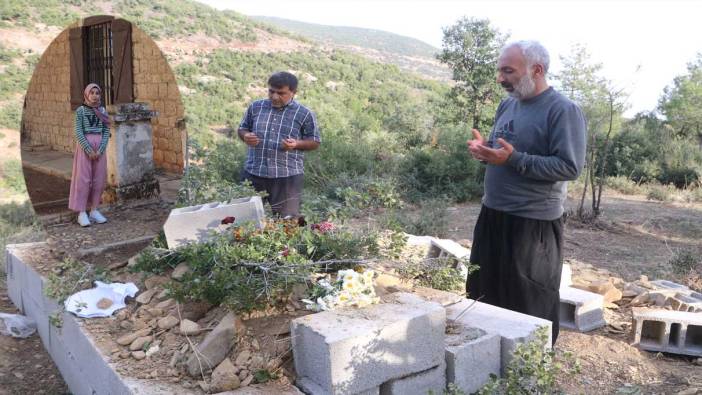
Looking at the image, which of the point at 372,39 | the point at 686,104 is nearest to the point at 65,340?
the point at 686,104

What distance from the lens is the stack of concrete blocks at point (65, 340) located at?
258 cm

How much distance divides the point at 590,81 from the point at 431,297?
10.0 m

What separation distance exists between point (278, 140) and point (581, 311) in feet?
8.07

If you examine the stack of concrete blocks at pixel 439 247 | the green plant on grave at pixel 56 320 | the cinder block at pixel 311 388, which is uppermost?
the cinder block at pixel 311 388

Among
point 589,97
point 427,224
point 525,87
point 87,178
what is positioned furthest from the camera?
point 589,97

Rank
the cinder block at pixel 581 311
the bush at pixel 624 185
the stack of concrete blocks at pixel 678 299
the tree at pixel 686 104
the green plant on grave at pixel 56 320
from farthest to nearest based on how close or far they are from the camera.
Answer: the tree at pixel 686 104 → the bush at pixel 624 185 → the stack of concrete blocks at pixel 678 299 → the cinder block at pixel 581 311 → the green plant on grave at pixel 56 320

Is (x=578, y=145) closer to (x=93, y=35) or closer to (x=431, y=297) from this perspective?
(x=431, y=297)

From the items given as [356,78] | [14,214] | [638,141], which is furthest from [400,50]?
[14,214]

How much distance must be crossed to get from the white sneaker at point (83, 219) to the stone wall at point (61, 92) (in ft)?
1.12

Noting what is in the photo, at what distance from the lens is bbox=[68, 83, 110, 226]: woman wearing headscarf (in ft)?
9.23

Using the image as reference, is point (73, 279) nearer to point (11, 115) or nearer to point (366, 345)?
point (11, 115)

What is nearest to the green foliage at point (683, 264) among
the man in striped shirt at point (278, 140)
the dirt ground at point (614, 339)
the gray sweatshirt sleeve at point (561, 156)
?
the dirt ground at point (614, 339)

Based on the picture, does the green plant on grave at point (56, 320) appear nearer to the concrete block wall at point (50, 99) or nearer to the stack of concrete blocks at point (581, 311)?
the concrete block wall at point (50, 99)

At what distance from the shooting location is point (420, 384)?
8.73 feet
